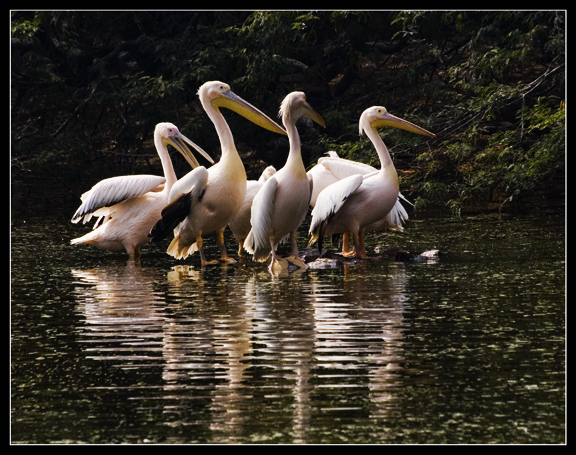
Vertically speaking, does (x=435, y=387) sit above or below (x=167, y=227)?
below

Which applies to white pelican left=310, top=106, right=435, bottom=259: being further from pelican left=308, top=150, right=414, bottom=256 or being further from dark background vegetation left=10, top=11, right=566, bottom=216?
dark background vegetation left=10, top=11, right=566, bottom=216

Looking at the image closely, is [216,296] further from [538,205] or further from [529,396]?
[538,205]

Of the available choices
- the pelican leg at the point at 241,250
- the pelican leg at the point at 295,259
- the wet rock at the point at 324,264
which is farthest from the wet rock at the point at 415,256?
the pelican leg at the point at 241,250

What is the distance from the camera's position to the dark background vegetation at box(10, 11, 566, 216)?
11516mm

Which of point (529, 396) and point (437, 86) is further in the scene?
point (437, 86)

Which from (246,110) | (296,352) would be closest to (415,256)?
(246,110)

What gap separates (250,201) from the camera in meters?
8.76

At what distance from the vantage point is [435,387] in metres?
4.36

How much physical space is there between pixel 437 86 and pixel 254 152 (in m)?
3.12

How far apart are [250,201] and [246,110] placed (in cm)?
79

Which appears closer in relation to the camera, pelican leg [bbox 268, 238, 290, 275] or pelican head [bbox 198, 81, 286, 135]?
pelican leg [bbox 268, 238, 290, 275]

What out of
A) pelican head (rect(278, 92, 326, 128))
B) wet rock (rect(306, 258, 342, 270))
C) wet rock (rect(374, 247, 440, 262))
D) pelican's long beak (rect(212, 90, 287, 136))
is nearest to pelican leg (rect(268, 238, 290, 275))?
wet rock (rect(306, 258, 342, 270))

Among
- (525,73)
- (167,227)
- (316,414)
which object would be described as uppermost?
(525,73)

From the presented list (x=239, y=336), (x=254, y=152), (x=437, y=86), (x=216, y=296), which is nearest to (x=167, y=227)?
(x=216, y=296)
